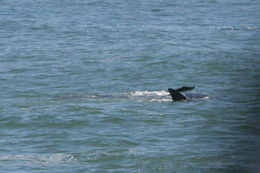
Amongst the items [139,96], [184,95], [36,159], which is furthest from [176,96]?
[36,159]

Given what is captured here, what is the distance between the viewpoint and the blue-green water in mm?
15883

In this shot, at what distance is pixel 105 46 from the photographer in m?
34.8

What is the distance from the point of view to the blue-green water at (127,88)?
52.1ft

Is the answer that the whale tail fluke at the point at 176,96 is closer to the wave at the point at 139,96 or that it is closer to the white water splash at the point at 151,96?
the white water splash at the point at 151,96

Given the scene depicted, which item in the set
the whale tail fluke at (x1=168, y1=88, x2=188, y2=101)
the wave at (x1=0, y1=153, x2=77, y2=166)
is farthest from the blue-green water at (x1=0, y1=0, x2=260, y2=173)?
the whale tail fluke at (x1=168, y1=88, x2=188, y2=101)

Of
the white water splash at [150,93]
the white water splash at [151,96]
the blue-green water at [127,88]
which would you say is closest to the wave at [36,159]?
the blue-green water at [127,88]

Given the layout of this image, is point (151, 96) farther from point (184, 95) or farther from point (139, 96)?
point (184, 95)

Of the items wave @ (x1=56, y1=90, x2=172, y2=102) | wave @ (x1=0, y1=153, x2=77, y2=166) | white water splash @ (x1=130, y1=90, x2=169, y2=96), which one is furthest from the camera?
white water splash @ (x1=130, y1=90, x2=169, y2=96)

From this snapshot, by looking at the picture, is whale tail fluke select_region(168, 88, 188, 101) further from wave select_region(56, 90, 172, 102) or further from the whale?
wave select_region(56, 90, 172, 102)

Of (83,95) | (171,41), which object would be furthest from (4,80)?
(171,41)

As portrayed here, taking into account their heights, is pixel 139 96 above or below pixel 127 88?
above

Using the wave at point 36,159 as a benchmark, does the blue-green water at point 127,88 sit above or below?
below

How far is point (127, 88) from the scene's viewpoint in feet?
82.6

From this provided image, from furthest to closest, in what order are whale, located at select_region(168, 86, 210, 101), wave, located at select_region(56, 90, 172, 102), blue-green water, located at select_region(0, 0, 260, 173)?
wave, located at select_region(56, 90, 172, 102) < whale, located at select_region(168, 86, 210, 101) < blue-green water, located at select_region(0, 0, 260, 173)
